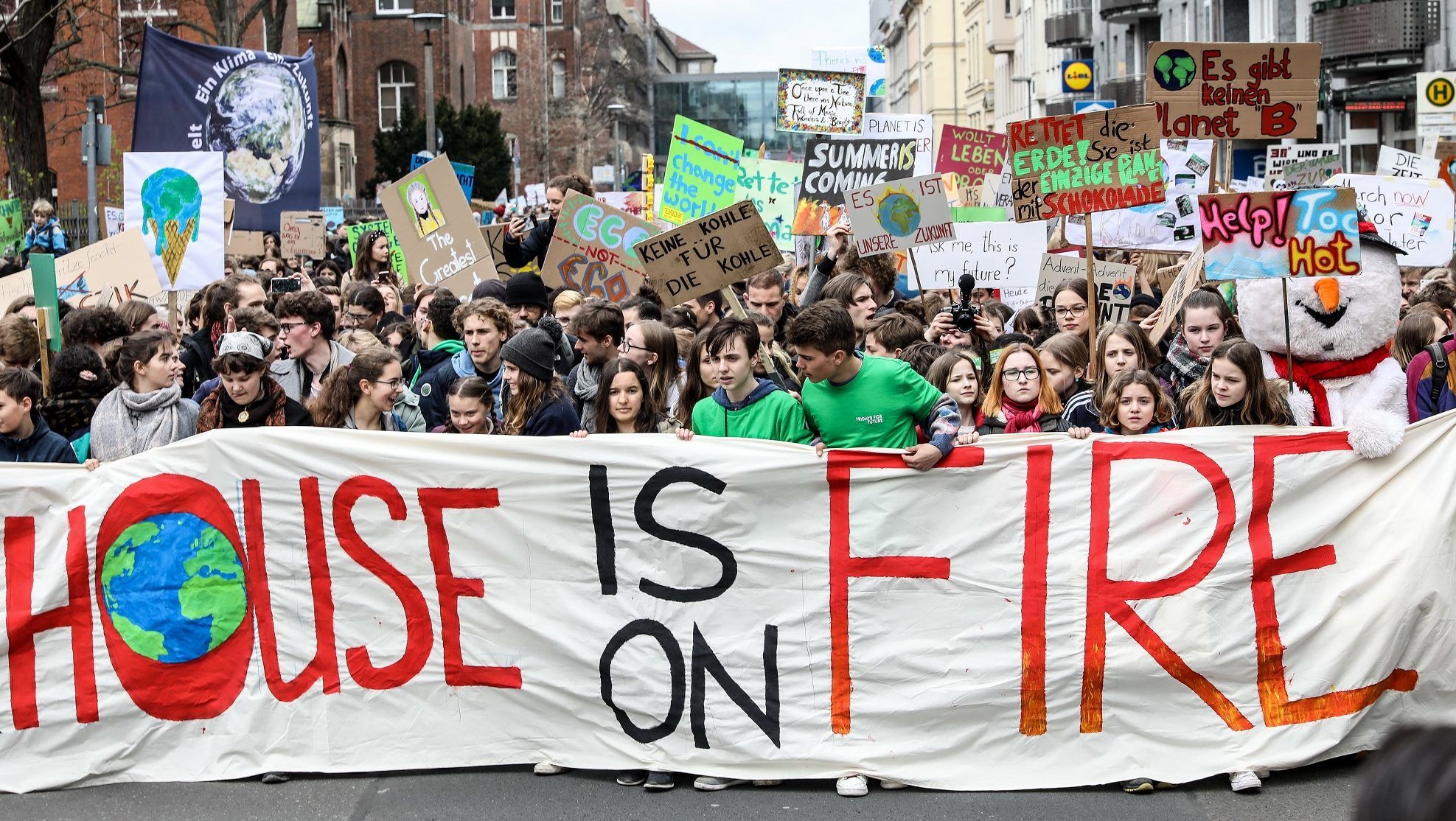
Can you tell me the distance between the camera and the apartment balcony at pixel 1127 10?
4419cm

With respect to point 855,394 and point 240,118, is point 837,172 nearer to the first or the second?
point 240,118

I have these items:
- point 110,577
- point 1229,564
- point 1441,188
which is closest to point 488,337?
point 110,577

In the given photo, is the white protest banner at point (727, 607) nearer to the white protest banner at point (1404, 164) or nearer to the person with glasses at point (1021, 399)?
the person with glasses at point (1021, 399)

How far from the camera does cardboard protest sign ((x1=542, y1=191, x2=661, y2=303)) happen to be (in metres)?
10.6

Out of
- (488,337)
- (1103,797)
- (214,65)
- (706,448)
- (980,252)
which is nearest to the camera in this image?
(1103,797)

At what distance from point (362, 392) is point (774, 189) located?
928 centimetres

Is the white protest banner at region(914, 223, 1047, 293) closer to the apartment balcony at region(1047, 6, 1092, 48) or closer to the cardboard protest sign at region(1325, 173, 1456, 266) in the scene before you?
the cardboard protest sign at region(1325, 173, 1456, 266)

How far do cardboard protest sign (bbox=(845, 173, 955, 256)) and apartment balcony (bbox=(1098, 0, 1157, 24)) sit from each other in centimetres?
3640

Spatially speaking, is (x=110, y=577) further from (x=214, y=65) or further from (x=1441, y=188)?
(x=214, y=65)

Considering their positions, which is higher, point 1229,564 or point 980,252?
point 980,252

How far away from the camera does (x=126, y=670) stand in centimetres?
565

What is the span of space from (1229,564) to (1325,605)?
0.33 m

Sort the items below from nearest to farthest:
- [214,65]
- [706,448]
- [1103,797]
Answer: [1103,797] → [706,448] → [214,65]

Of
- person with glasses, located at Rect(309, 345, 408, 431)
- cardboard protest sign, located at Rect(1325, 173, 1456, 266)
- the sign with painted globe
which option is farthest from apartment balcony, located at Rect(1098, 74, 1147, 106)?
person with glasses, located at Rect(309, 345, 408, 431)
